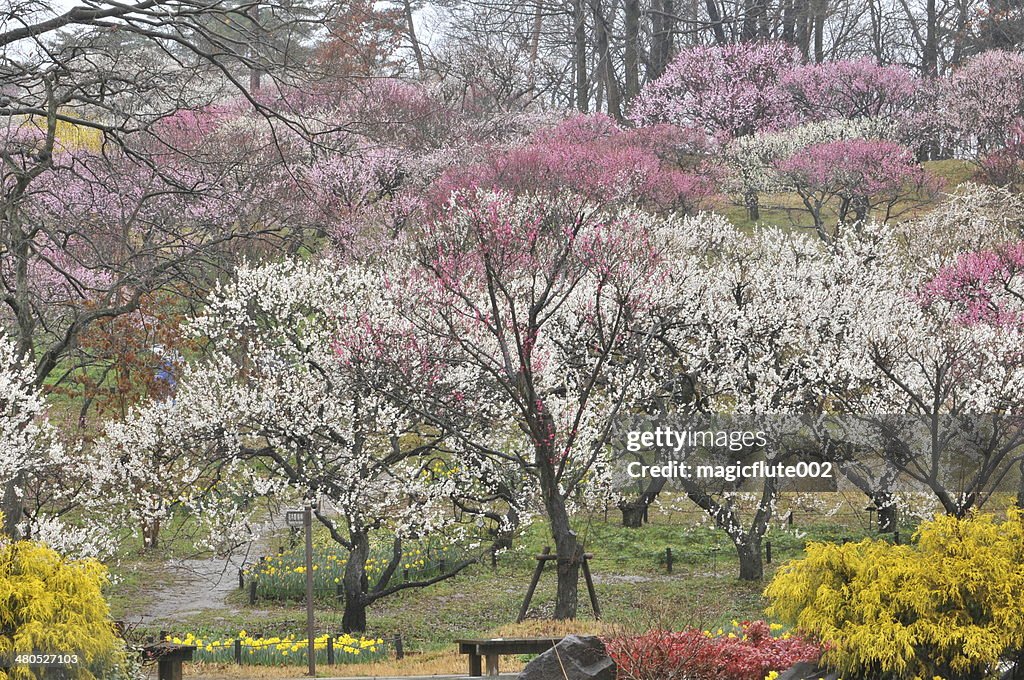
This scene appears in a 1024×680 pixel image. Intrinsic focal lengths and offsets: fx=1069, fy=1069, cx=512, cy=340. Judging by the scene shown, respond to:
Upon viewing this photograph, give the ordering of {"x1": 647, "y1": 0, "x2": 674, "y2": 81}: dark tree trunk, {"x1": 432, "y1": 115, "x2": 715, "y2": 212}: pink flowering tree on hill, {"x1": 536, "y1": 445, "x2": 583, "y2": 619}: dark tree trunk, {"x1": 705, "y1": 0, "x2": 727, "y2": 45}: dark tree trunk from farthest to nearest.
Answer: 1. {"x1": 647, "y1": 0, "x2": 674, "y2": 81}: dark tree trunk
2. {"x1": 705, "y1": 0, "x2": 727, "y2": 45}: dark tree trunk
3. {"x1": 432, "y1": 115, "x2": 715, "y2": 212}: pink flowering tree on hill
4. {"x1": 536, "y1": 445, "x2": 583, "y2": 619}: dark tree trunk

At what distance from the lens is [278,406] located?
52.7ft

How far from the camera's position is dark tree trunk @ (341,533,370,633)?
15.9m

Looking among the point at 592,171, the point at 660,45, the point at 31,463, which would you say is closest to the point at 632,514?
the point at 592,171

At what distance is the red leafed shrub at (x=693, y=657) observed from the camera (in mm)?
8242

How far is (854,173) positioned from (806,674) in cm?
2695

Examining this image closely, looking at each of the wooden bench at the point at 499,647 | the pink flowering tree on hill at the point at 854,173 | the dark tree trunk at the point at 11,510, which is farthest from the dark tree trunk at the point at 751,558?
the pink flowering tree on hill at the point at 854,173

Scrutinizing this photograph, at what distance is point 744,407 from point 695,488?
157 centimetres

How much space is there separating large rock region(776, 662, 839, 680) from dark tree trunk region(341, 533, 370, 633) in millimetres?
9052

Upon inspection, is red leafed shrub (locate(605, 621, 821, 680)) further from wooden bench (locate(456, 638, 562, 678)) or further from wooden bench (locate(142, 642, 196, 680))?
wooden bench (locate(142, 642, 196, 680))

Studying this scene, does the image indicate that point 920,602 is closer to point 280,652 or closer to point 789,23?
A: point 280,652

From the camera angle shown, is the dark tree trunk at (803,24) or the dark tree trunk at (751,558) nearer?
the dark tree trunk at (751,558)

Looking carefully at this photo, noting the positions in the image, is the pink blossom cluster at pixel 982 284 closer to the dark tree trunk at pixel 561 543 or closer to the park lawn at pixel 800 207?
the dark tree trunk at pixel 561 543

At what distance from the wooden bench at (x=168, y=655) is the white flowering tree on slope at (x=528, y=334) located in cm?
533

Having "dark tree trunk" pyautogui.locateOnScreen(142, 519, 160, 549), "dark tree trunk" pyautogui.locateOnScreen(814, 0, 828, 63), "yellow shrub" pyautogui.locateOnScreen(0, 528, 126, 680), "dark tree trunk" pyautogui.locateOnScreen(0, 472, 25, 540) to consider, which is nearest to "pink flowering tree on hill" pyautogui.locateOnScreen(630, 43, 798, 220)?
"dark tree trunk" pyautogui.locateOnScreen(814, 0, 828, 63)
